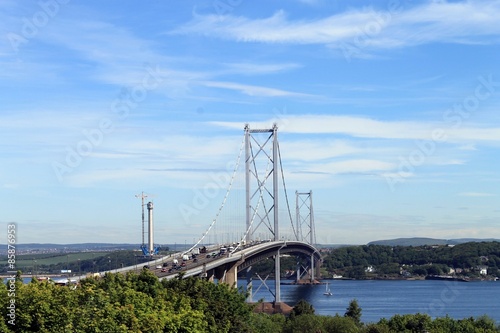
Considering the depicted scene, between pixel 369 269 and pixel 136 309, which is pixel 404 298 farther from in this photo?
pixel 136 309

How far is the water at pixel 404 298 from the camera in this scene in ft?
187

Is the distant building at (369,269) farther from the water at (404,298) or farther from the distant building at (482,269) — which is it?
the distant building at (482,269)

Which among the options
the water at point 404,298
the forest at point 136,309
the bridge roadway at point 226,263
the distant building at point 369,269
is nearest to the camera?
the forest at point 136,309

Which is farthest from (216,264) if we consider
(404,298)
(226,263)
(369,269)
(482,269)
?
(369,269)

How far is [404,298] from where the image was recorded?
238ft

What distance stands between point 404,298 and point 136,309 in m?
56.8

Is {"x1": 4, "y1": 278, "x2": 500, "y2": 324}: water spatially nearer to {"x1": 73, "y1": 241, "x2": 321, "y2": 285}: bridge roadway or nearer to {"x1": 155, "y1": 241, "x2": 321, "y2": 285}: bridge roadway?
{"x1": 155, "y1": 241, "x2": 321, "y2": 285}: bridge roadway

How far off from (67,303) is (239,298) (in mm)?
11218

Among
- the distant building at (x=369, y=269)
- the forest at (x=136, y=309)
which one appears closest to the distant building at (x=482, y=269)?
the distant building at (x=369, y=269)

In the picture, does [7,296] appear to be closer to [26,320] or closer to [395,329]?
[26,320]

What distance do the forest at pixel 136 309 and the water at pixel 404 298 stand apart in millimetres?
23153

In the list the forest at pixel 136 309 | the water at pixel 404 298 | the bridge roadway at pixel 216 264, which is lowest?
the water at pixel 404 298

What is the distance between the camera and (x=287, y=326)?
35031mm

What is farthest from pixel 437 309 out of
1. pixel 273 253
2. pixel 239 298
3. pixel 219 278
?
pixel 239 298
